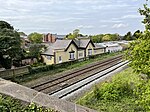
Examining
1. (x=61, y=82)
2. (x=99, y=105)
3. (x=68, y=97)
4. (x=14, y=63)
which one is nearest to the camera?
(x=99, y=105)

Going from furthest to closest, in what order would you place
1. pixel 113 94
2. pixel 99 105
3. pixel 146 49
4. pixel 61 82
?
pixel 61 82, pixel 113 94, pixel 99 105, pixel 146 49

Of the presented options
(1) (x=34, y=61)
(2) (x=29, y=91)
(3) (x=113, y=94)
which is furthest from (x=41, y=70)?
(2) (x=29, y=91)

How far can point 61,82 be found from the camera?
19.9 metres

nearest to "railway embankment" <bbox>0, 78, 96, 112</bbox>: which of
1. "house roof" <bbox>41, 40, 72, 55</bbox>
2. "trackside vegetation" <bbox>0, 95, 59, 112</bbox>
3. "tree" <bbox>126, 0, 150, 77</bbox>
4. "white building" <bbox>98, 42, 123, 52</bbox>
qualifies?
"trackside vegetation" <bbox>0, 95, 59, 112</bbox>

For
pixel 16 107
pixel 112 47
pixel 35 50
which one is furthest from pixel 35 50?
pixel 16 107

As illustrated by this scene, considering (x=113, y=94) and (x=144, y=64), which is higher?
(x=144, y=64)

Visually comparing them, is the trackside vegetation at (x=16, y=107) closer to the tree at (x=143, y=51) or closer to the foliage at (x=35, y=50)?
the tree at (x=143, y=51)

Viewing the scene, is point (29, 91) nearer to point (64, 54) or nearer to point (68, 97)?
point (68, 97)

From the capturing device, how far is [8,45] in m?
A: 24.8

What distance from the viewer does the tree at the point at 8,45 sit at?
2483 centimetres

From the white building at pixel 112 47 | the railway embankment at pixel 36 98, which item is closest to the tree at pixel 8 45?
the railway embankment at pixel 36 98

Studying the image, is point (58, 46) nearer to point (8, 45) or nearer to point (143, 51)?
point (8, 45)

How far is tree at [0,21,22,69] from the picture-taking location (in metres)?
24.8

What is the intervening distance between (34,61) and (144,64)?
1142 inches
